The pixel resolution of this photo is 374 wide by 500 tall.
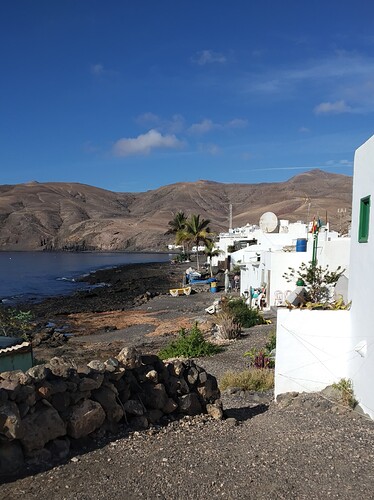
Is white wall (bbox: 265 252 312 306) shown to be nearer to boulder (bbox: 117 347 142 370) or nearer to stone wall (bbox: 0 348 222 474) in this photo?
stone wall (bbox: 0 348 222 474)

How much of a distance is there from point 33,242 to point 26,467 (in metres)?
165

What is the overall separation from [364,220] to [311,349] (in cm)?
244

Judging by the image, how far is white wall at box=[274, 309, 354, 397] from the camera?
863 centimetres

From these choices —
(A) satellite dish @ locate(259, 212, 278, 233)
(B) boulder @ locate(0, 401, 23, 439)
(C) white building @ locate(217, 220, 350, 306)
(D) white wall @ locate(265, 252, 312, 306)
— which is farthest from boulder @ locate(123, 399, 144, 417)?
(A) satellite dish @ locate(259, 212, 278, 233)

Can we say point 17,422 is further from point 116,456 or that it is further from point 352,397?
point 352,397

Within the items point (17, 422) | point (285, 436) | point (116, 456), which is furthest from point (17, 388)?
point (285, 436)

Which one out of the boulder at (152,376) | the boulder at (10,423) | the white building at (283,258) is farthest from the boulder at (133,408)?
the white building at (283,258)

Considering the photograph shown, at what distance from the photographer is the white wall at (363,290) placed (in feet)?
24.5

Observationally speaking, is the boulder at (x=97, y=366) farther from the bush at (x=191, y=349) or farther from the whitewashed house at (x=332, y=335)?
the bush at (x=191, y=349)

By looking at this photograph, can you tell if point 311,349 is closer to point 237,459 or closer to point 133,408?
point 237,459

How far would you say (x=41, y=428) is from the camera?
218 inches

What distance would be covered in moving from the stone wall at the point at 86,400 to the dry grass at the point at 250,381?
2.81 metres

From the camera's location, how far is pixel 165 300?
122 ft

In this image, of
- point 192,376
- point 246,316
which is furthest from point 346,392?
point 246,316
